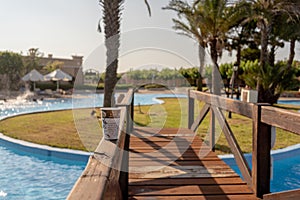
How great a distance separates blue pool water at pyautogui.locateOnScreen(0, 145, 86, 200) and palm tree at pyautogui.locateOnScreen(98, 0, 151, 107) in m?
2.85

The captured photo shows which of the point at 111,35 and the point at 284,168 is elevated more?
the point at 111,35

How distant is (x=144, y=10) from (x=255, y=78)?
9019mm

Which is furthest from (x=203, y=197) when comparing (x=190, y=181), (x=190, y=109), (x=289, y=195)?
(x=190, y=109)

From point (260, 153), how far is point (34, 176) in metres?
4.28

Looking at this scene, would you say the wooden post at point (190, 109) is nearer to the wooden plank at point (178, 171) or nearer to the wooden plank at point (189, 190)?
the wooden plank at point (178, 171)

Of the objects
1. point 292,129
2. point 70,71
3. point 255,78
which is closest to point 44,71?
point 70,71

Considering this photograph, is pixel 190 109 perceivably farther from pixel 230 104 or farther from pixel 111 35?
pixel 111 35

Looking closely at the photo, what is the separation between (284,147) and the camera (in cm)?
642

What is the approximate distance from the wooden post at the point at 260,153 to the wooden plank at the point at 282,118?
0.30 ft

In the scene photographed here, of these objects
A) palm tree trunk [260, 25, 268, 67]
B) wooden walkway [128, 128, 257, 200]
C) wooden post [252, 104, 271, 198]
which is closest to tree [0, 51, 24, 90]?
palm tree trunk [260, 25, 268, 67]

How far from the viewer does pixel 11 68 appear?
2484 cm

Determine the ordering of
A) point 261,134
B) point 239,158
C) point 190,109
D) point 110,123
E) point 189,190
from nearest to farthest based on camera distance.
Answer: point 110,123
point 261,134
point 189,190
point 239,158
point 190,109

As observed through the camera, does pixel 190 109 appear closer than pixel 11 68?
Yes

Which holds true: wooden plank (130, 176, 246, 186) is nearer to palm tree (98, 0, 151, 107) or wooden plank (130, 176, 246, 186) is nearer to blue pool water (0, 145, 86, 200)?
blue pool water (0, 145, 86, 200)
